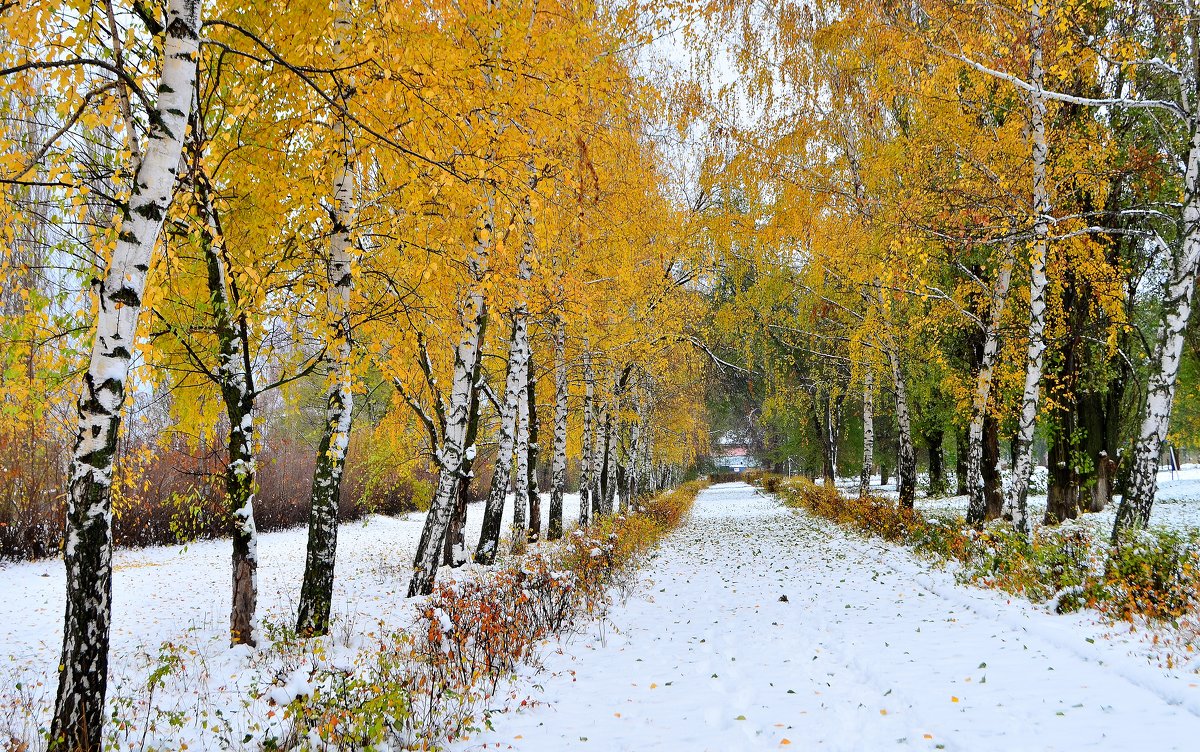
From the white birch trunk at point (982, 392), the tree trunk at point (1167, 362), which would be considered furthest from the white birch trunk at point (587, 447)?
the tree trunk at point (1167, 362)

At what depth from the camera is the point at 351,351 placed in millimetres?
5746

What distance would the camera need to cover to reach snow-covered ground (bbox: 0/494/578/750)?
426cm

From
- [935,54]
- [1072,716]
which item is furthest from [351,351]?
[935,54]

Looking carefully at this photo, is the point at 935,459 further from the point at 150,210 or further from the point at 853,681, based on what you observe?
the point at 150,210

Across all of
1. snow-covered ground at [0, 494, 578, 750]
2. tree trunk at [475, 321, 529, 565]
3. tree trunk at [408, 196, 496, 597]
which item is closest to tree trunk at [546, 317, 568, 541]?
tree trunk at [475, 321, 529, 565]

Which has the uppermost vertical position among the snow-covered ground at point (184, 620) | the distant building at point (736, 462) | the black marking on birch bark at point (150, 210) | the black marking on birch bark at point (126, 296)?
the black marking on birch bark at point (150, 210)

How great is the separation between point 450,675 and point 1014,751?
11.2ft

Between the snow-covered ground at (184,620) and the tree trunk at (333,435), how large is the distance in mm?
453

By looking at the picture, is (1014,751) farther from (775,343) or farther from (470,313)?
(775,343)

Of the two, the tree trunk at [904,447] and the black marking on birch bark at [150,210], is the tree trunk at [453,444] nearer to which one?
the black marking on birch bark at [150,210]

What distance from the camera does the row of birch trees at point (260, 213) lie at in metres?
3.23

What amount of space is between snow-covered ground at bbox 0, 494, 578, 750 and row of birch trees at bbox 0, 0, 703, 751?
2.05 feet

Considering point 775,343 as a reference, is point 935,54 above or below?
above

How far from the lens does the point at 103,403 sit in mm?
3156
